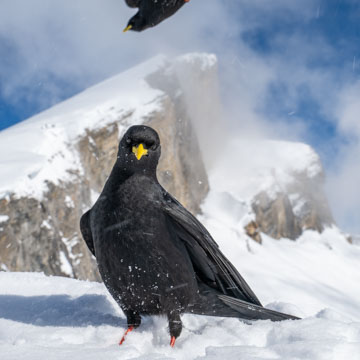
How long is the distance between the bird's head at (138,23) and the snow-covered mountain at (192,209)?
2477mm

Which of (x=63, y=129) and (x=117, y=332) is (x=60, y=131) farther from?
(x=117, y=332)

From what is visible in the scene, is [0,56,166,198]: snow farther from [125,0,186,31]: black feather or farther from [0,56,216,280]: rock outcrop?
[125,0,186,31]: black feather

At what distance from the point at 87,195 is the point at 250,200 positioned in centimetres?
2388

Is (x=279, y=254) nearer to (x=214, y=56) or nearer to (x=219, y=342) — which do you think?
(x=214, y=56)

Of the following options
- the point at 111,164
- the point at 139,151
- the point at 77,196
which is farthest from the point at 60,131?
the point at 139,151

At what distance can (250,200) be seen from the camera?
37.3 meters

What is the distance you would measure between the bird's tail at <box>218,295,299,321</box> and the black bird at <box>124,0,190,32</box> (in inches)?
99.6

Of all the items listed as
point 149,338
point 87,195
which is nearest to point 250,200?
point 87,195

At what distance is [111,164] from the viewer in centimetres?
1973

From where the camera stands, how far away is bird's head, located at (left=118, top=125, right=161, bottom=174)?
2.44m

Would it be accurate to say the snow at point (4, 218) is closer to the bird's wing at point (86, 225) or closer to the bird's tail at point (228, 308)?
the bird's wing at point (86, 225)

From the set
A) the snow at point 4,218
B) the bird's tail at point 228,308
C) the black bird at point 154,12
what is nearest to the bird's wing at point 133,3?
the black bird at point 154,12

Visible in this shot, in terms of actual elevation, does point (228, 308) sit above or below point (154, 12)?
below

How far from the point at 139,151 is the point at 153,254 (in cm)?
62
